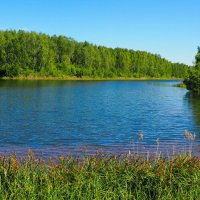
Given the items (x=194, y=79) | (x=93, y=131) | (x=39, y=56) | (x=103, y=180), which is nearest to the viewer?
(x=103, y=180)

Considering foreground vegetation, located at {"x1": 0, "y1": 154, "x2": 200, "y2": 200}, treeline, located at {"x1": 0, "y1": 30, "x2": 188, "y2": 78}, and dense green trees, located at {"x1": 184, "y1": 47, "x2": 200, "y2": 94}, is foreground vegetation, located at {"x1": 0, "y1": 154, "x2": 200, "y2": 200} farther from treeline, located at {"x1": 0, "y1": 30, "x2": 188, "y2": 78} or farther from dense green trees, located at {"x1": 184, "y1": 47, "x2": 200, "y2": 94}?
treeline, located at {"x1": 0, "y1": 30, "x2": 188, "y2": 78}

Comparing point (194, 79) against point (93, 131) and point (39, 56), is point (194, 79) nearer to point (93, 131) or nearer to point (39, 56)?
point (93, 131)

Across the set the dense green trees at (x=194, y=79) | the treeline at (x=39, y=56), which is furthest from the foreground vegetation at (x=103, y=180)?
the treeline at (x=39, y=56)

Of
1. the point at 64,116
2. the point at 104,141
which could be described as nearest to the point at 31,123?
the point at 64,116

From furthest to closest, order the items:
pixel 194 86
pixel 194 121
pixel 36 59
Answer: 1. pixel 36 59
2. pixel 194 86
3. pixel 194 121

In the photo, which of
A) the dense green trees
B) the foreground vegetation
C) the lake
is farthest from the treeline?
the foreground vegetation

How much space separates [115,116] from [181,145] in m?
18.9

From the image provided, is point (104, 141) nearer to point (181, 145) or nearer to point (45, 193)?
point (181, 145)

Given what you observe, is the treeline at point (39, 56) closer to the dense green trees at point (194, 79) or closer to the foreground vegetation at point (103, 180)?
the dense green trees at point (194, 79)

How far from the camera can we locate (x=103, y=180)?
11.7m

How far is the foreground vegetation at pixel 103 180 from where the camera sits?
34.9ft

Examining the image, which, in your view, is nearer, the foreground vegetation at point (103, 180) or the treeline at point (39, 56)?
the foreground vegetation at point (103, 180)

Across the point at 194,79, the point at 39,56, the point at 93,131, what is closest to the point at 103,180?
the point at 93,131

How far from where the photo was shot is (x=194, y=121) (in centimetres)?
4228
